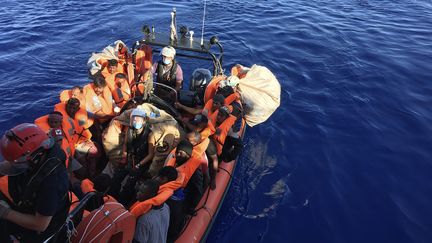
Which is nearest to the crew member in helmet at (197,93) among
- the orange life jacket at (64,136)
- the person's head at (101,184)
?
→ the orange life jacket at (64,136)

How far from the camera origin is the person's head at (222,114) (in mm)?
5219

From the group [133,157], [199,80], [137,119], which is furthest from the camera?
[199,80]

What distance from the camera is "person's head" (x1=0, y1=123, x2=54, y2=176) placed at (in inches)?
92.8

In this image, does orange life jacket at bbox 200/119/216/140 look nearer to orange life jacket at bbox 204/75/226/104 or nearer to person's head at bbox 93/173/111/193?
orange life jacket at bbox 204/75/226/104

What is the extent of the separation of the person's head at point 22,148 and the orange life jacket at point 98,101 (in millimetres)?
3189

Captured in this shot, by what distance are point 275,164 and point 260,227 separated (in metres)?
1.67

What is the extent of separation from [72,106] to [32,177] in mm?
2772

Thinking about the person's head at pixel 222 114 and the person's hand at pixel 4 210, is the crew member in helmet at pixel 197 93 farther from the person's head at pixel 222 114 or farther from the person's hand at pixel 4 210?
the person's hand at pixel 4 210

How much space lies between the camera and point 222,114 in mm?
5238

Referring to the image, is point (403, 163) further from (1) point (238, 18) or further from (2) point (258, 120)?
(1) point (238, 18)

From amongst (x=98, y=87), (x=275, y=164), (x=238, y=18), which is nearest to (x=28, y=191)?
(x=98, y=87)

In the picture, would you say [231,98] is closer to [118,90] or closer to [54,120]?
[118,90]

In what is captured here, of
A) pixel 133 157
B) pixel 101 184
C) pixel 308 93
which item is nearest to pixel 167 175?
pixel 101 184

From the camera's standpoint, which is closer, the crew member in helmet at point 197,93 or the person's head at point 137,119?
the person's head at point 137,119
